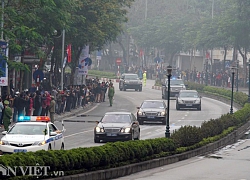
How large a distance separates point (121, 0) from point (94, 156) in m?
45.5

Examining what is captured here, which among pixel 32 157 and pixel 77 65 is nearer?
pixel 32 157

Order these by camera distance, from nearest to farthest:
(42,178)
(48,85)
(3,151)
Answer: (42,178) → (3,151) → (48,85)

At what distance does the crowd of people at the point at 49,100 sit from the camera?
1540 inches

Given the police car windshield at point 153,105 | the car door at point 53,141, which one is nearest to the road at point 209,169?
the car door at point 53,141

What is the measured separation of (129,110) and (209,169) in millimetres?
30842

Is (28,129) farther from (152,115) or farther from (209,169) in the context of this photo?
(152,115)

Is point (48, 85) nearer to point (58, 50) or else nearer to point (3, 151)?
point (58, 50)

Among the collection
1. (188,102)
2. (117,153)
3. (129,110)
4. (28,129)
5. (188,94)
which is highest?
(28,129)

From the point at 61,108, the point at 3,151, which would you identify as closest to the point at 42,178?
the point at 3,151

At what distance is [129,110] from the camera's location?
2203 inches

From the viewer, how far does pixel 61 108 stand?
48.9m

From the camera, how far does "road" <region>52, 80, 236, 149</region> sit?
34938 mm

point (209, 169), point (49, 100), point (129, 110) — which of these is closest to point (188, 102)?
point (129, 110)

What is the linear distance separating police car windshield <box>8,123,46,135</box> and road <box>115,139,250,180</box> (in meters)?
3.61
